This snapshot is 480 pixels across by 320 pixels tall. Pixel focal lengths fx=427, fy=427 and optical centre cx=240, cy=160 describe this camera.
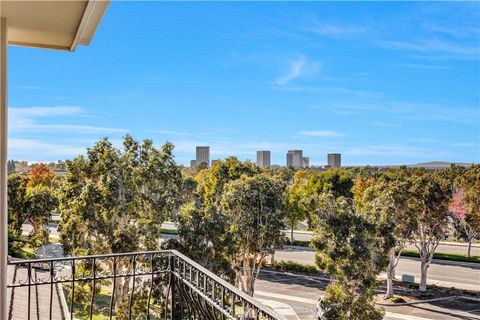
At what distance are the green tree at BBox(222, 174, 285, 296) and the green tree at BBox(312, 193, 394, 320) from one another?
2080mm

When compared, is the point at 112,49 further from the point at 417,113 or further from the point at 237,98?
the point at 417,113

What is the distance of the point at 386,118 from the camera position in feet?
117

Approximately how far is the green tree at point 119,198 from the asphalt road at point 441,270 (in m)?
12.6

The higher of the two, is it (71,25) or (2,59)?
(71,25)

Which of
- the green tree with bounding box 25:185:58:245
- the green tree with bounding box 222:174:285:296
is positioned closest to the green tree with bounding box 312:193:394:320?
the green tree with bounding box 222:174:285:296

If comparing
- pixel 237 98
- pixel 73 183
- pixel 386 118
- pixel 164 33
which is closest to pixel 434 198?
pixel 164 33

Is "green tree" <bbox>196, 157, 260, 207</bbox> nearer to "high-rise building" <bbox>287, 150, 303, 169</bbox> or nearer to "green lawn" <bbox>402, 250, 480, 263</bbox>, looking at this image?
"green lawn" <bbox>402, 250, 480, 263</bbox>

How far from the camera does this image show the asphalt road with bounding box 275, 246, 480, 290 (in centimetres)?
1827

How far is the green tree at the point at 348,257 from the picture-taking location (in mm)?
10373

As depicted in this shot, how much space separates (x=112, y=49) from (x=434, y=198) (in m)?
12.9

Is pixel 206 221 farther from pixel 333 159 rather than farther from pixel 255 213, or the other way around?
pixel 333 159

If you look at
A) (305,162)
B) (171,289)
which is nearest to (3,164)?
(171,289)

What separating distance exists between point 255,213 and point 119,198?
4154mm

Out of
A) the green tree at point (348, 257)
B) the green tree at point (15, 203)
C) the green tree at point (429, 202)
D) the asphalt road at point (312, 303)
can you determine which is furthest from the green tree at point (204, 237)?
the green tree at point (15, 203)
